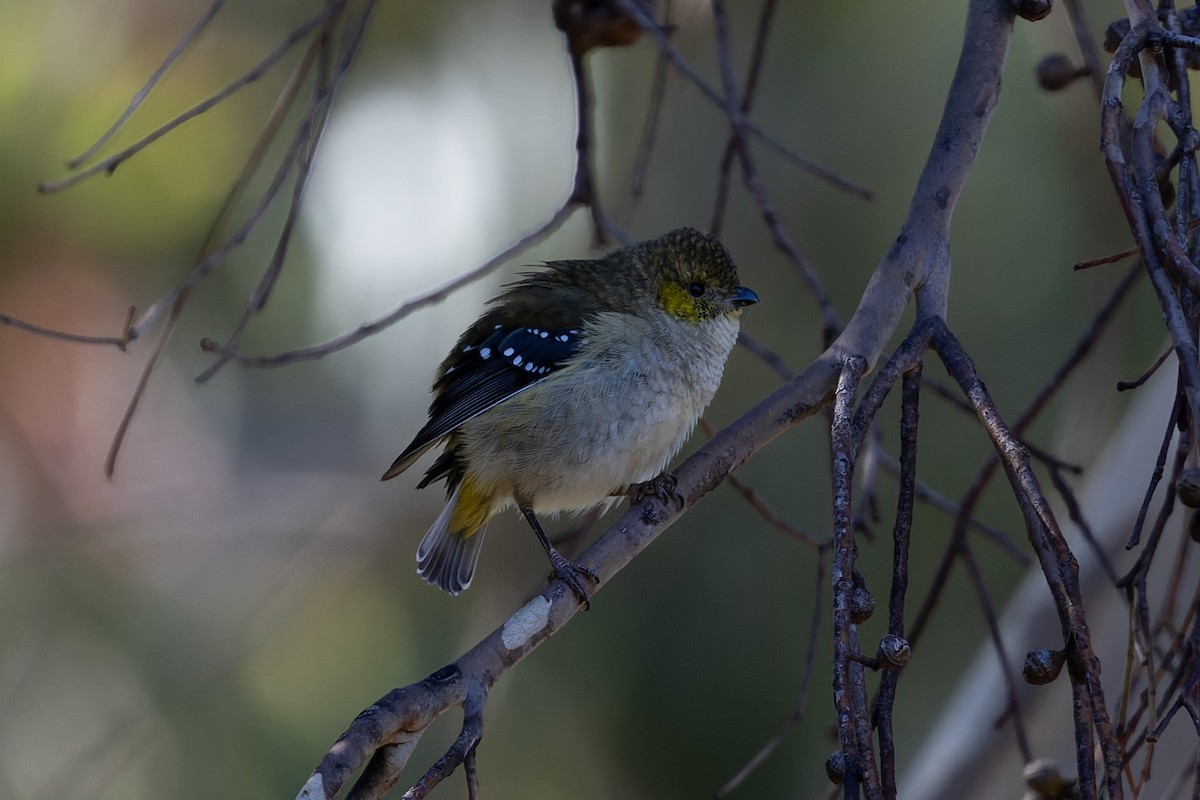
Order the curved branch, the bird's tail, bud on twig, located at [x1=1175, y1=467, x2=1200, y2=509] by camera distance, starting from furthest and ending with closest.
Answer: the bird's tail → the curved branch → bud on twig, located at [x1=1175, y1=467, x2=1200, y2=509]

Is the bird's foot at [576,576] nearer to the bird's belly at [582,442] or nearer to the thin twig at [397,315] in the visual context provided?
the bird's belly at [582,442]

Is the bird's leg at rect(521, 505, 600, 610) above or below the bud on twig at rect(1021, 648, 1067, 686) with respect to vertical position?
above

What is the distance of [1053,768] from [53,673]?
4254 mm

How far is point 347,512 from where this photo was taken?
17.7ft

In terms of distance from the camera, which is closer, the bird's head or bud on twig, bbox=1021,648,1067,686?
bud on twig, bbox=1021,648,1067,686

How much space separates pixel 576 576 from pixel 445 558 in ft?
4.31

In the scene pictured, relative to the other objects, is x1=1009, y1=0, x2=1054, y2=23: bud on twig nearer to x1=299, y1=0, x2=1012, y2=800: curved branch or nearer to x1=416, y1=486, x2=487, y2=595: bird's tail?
x1=299, y1=0, x2=1012, y2=800: curved branch

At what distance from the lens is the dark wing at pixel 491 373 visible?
3.43 m

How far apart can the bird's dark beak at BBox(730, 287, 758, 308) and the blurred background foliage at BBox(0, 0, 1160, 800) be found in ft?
4.96

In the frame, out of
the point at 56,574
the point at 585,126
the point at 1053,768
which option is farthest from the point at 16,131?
the point at 1053,768

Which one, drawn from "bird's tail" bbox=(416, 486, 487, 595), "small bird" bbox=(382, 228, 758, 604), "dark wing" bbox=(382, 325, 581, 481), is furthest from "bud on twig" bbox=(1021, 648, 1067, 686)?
"bird's tail" bbox=(416, 486, 487, 595)

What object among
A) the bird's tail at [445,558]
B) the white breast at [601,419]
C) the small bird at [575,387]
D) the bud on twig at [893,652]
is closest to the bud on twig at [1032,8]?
the small bird at [575,387]

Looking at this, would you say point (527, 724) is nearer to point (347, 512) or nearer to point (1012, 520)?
point (347, 512)

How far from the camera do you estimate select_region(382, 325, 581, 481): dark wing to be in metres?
3.43
